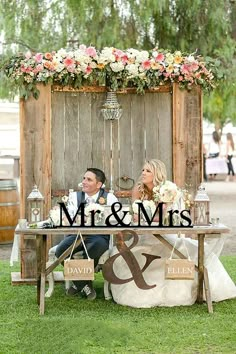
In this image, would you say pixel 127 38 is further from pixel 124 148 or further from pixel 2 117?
pixel 2 117

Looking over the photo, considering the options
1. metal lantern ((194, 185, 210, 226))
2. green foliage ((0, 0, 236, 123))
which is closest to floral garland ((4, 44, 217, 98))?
metal lantern ((194, 185, 210, 226))

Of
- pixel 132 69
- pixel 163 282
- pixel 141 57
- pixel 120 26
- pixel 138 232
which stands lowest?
pixel 163 282

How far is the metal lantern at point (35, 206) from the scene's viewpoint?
7.31 m

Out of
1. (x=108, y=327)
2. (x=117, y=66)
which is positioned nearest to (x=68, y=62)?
(x=117, y=66)

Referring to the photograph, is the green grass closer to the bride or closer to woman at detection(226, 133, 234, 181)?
the bride

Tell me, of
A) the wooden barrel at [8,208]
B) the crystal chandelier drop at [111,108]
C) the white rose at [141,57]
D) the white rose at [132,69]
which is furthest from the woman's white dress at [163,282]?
the wooden barrel at [8,208]

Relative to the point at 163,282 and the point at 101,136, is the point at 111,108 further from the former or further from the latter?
the point at 163,282

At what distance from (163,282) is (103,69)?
6.87 feet

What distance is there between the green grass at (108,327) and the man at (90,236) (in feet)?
0.40

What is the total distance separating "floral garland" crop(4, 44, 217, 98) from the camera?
7.77m

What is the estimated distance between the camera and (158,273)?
6984 millimetres

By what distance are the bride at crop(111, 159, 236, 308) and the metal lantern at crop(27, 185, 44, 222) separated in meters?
0.72

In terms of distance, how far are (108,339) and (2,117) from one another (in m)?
24.5

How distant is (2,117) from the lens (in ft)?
97.6
